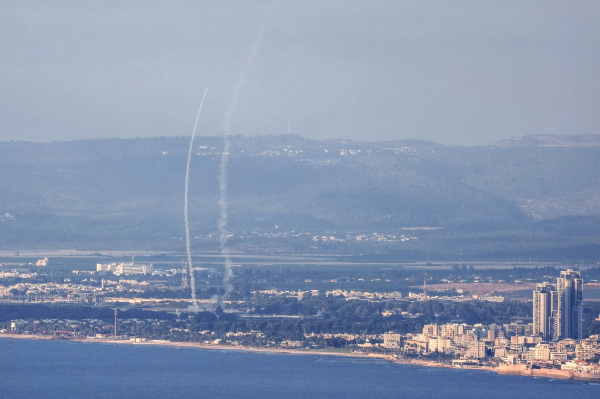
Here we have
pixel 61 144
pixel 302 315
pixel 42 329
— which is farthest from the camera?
pixel 61 144

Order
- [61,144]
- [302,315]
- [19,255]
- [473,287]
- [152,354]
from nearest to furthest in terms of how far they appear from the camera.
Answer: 1. [152,354]
2. [302,315]
3. [473,287]
4. [19,255]
5. [61,144]

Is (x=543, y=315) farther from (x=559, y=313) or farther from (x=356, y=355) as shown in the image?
(x=356, y=355)

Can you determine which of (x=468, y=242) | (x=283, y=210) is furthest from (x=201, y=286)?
(x=283, y=210)

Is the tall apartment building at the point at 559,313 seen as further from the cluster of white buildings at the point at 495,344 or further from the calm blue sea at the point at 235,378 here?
the calm blue sea at the point at 235,378

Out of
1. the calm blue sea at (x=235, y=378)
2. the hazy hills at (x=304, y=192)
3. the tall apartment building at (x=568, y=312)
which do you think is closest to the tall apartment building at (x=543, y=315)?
the tall apartment building at (x=568, y=312)

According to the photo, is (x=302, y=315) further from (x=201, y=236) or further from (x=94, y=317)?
(x=201, y=236)
